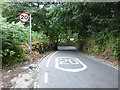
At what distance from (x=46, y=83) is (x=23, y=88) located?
2.94 ft

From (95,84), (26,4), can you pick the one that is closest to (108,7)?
(95,84)

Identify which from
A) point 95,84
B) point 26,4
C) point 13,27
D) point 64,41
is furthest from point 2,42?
point 64,41

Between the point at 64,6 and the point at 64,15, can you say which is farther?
the point at 64,15

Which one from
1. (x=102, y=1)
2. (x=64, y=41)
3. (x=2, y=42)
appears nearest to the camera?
(x=2, y=42)

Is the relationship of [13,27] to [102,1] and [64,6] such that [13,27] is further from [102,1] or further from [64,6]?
[64,6]

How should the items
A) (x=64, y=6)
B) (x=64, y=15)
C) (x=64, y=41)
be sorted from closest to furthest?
(x=64, y=6)
(x=64, y=15)
(x=64, y=41)

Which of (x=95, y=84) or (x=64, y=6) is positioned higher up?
(x=64, y=6)

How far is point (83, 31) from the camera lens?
1744cm

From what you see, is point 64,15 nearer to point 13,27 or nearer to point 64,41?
point 13,27

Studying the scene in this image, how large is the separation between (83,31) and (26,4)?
428 inches

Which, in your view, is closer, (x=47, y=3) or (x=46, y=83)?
(x=46, y=83)

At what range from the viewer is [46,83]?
409 cm

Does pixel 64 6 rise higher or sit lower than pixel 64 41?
higher

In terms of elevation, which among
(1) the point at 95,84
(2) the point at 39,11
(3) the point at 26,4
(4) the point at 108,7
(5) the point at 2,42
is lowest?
(1) the point at 95,84
